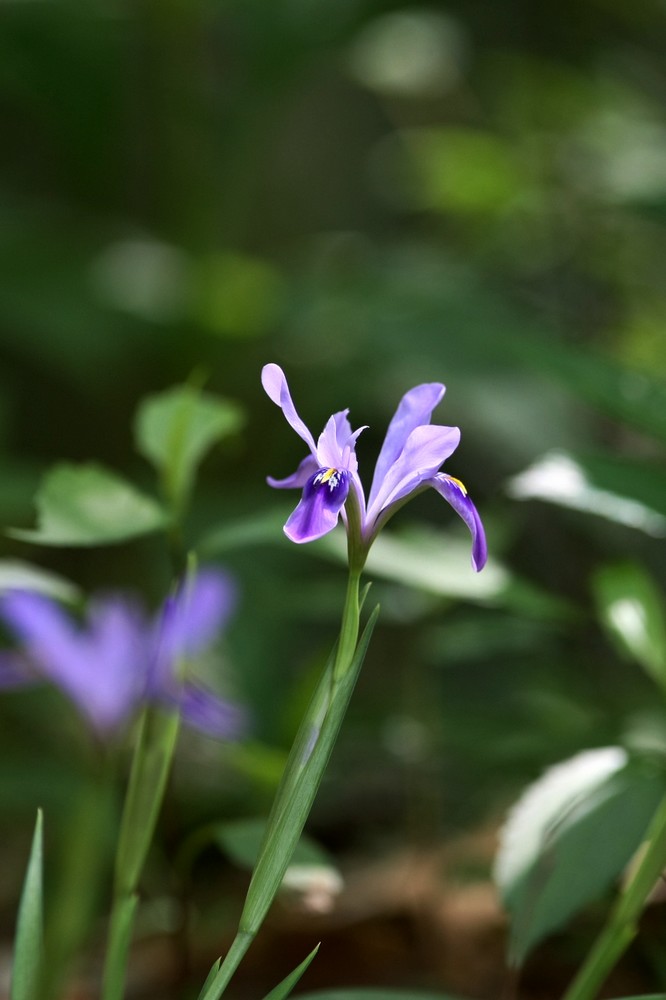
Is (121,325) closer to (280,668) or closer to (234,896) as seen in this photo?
(280,668)

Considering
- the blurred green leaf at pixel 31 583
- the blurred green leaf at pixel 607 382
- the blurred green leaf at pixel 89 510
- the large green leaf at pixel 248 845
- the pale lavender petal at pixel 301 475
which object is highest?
the pale lavender petal at pixel 301 475

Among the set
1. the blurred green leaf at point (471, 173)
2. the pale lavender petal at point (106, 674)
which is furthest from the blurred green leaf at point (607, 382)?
the blurred green leaf at point (471, 173)

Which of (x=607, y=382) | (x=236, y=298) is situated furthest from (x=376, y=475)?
(x=236, y=298)

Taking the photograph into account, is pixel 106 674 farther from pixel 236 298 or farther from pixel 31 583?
pixel 236 298

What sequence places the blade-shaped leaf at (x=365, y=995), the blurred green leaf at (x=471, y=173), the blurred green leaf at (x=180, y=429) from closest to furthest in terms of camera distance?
the blade-shaped leaf at (x=365, y=995)
the blurred green leaf at (x=180, y=429)
the blurred green leaf at (x=471, y=173)

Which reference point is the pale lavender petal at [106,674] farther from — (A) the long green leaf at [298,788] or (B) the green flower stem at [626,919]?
(B) the green flower stem at [626,919]

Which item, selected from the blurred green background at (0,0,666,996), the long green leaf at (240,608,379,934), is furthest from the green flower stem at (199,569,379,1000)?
the blurred green background at (0,0,666,996)

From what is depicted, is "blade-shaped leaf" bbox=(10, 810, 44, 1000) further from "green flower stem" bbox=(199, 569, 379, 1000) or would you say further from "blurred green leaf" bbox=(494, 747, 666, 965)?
"blurred green leaf" bbox=(494, 747, 666, 965)

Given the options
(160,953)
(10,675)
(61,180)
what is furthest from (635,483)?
(61,180)
